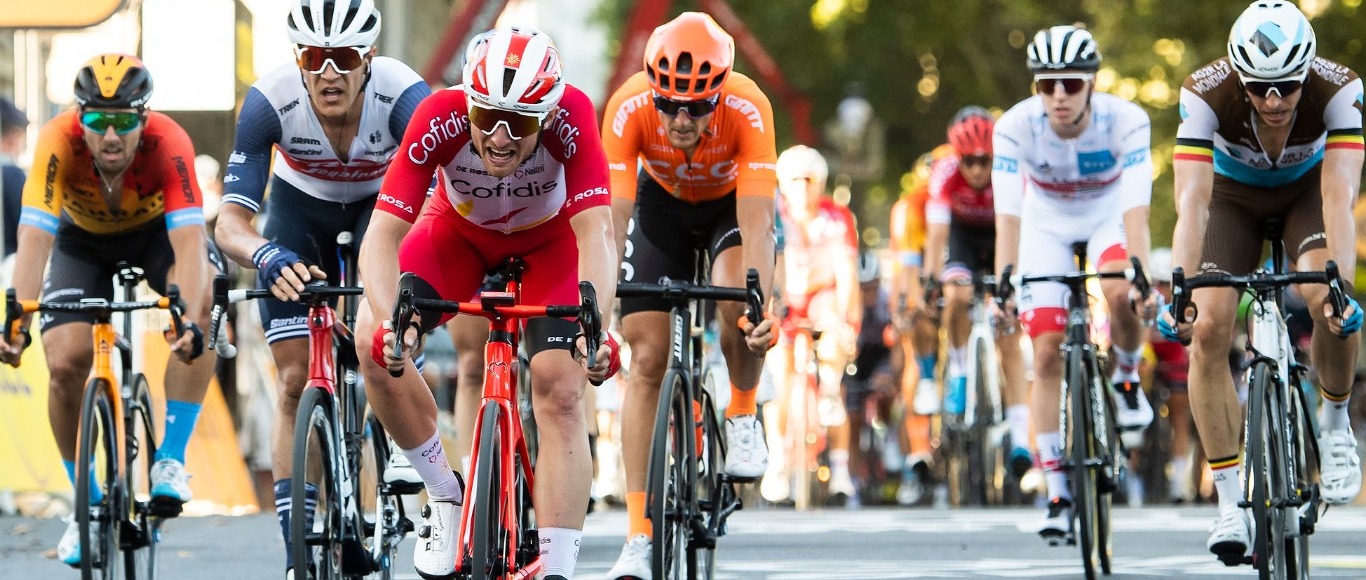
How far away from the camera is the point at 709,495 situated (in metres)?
9.26

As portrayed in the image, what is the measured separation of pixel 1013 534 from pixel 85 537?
5852mm

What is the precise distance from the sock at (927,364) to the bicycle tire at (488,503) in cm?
992

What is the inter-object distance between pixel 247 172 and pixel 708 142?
188cm

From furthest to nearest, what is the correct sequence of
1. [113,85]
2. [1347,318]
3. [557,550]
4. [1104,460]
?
[1104,460], [113,85], [1347,318], [557,550]

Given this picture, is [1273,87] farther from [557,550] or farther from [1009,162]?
[557,550]

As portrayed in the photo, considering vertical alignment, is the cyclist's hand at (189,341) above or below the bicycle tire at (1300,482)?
above

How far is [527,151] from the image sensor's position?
7.33m

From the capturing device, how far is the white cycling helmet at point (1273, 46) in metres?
8.74

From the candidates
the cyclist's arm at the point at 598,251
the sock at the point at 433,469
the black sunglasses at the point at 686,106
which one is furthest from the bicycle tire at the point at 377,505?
the black sunglasses at the point at 686,106

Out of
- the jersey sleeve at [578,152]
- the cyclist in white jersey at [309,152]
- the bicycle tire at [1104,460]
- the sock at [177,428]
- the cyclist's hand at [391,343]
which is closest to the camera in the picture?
the cyclist's hand at [391,343]

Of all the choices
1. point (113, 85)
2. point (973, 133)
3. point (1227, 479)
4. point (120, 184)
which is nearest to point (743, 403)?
point (1227, 479)

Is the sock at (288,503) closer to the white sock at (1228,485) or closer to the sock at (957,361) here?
the white sock at (1228,485)

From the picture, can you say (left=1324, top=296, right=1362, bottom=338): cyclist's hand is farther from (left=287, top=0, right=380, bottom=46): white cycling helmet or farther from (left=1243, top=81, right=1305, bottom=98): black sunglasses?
(left=287, top=0, right=380, bottom=46): white cycling helmet

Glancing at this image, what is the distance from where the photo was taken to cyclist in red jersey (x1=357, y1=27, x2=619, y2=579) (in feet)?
23.7
